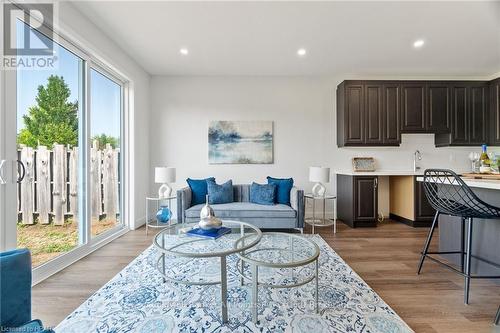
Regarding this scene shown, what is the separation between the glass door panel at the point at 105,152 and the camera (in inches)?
127

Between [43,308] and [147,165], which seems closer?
[43,308]

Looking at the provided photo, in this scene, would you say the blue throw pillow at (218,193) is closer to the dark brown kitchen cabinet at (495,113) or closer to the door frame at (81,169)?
the door frame at (81,169)

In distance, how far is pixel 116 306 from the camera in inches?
73.2

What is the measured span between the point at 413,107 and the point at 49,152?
551 centimetres

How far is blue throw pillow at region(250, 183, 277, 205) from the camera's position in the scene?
3.85m

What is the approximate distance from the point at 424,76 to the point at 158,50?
4.94 m

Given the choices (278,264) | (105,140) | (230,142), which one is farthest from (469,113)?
(105,140)

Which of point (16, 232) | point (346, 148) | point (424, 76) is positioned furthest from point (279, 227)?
point (424, 76)

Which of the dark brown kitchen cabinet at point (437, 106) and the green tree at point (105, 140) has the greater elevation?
the dark brown kitchen cabinet at point (437, 106)

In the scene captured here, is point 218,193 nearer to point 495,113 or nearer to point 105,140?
point 105,140

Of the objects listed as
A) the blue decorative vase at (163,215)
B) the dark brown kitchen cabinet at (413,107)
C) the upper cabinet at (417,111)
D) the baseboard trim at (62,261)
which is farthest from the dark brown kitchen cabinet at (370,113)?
the baseboard trim at (62,261)

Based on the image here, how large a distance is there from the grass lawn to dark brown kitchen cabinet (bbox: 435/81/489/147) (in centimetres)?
617

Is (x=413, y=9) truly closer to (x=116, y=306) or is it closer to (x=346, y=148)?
(x=346, y=148)

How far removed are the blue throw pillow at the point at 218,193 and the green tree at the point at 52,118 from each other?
1902mm
